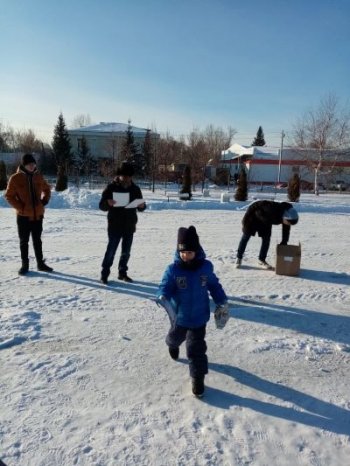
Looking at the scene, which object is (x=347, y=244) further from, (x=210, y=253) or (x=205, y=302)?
(x=205, y=302)

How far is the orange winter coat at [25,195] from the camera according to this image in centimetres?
566

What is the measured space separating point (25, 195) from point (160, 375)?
3.74m

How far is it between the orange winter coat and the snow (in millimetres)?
1053

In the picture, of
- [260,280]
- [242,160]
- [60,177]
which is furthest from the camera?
[242,160]

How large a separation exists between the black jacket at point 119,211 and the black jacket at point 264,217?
2.00 meters

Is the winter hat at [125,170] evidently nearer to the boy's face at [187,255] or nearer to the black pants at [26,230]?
the black pants at [26,230]

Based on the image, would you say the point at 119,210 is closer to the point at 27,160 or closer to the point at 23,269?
the point at 27,160

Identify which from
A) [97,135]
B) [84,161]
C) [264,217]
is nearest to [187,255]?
[264,217]

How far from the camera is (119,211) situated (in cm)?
545

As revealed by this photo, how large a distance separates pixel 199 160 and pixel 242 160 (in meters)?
11.1

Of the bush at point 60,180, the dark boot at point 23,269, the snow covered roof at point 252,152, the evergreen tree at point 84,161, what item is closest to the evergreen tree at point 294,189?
the bush at point 60,180

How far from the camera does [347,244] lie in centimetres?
953

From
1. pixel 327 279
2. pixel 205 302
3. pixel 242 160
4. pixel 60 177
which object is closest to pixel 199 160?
pixel 242 160

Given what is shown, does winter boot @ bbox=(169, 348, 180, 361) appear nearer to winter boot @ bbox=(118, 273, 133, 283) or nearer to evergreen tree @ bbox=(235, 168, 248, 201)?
winter boot @ bbox=(118, 273, 133, 283)
